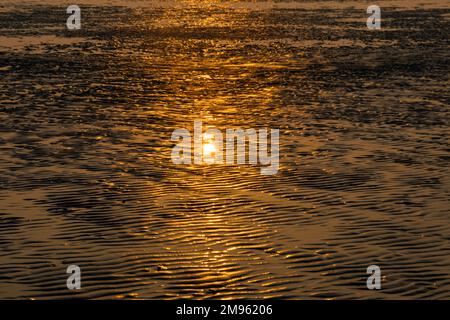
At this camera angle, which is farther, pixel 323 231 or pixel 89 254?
pixel 323 231

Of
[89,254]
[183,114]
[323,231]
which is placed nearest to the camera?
[89,254]

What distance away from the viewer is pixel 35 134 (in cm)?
2369

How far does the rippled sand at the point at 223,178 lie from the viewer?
1377cm

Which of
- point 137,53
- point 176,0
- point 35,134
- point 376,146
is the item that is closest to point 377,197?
point 376,146

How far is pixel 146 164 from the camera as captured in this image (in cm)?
2030

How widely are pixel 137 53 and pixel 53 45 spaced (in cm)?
442

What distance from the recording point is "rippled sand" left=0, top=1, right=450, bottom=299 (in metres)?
13.8

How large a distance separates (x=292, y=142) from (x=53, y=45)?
23.2m

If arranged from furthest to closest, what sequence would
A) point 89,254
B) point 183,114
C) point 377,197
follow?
point 183,114
point 377,197
point 89,254

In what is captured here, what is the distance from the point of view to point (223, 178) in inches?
751
